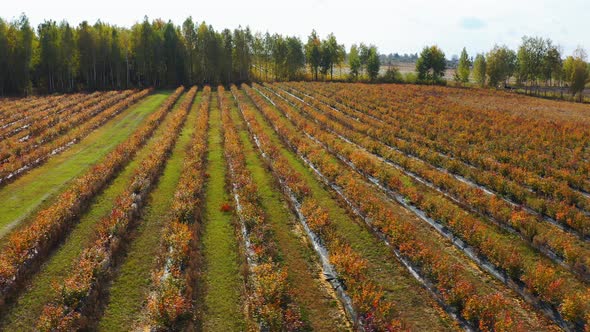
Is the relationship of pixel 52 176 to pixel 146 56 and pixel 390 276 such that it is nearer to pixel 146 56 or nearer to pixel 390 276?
pixel 390 276

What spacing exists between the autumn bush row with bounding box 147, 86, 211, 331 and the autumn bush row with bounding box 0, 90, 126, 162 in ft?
48.0

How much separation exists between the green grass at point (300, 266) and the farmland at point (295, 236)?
0.21 feet

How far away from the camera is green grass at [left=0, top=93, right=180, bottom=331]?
10.5 meters

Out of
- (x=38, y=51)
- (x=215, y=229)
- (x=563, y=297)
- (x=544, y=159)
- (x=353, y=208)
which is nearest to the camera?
(x=563, y=297)

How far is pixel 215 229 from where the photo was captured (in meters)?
15.6

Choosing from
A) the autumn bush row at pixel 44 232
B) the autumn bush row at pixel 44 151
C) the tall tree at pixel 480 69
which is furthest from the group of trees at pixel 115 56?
the autumn bush row at pixel 44 232

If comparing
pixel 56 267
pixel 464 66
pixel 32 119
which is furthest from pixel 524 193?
pixel 464 66

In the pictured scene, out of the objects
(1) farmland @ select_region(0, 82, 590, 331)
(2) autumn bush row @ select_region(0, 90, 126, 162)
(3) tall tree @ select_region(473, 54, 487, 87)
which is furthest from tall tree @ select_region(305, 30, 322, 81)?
(1) farmland @ select_region(0, 82, 590, 331)

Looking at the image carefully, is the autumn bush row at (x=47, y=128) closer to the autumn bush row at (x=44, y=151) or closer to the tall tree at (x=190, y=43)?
the autumn bush row at (x=44, y=151)

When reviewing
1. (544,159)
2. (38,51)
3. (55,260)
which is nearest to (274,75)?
(38,51)

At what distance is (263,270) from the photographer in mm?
11719

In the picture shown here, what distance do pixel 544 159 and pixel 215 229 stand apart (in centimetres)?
2168

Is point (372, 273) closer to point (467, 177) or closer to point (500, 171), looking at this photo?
point (467, 177)

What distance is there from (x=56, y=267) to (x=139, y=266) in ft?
9.46
